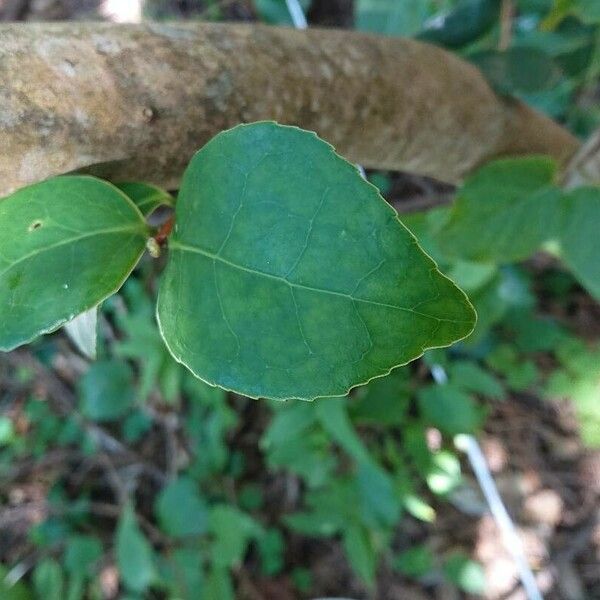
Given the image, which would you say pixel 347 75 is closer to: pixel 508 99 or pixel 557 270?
pixel 508 99

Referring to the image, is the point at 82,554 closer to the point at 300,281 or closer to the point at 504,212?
the point at 504,212

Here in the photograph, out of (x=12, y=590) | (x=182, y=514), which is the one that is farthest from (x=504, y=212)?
(x=12, y=590)

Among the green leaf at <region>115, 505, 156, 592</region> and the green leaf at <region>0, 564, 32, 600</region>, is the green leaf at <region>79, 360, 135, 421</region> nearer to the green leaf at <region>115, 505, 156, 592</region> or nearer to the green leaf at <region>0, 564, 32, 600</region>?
the green leaf at <region>115, 505, 156, 592</region>

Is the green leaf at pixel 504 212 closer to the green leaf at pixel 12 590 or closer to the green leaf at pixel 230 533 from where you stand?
the green leaf at pixel 230 533

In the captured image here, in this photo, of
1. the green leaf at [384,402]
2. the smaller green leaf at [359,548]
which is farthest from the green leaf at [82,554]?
the green leaf at [384,402]

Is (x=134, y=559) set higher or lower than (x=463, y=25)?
lower
